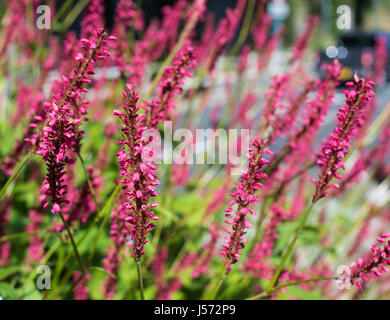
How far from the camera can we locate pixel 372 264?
120cm

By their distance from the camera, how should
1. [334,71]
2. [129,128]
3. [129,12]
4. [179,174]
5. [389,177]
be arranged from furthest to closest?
[389,177]
[179,174]
[129,12]
[334,71]
[129,128]

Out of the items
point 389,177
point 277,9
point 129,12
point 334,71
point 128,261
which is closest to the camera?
point 334,71

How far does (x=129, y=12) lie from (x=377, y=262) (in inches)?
53.3

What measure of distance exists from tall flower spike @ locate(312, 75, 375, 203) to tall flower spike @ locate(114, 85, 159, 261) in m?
0.56

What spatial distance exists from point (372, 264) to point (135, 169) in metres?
0.75

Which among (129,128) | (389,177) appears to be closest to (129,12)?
(129,128)

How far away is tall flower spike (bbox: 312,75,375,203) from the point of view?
114 centimetres

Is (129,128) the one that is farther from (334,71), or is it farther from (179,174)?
(179,174)

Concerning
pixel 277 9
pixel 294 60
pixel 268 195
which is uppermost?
pixel 277 9

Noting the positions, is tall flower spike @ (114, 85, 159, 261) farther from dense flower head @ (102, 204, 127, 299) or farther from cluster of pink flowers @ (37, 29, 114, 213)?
dense flower head @ (102, 204, 127, 299)

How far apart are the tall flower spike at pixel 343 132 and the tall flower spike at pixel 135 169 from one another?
56 cm

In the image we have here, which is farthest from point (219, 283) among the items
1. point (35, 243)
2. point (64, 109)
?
point (35, 243)

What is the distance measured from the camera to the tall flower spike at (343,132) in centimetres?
114
